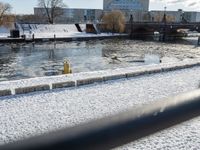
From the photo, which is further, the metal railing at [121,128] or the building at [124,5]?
the building at [124,5]

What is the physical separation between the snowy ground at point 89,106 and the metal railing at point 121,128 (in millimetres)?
4019

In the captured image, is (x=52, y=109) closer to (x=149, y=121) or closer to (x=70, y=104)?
(x=70, y=104)

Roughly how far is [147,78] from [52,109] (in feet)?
18.1

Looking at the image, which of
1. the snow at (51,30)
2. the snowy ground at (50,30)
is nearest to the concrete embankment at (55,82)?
the snowy ground at (50,30)

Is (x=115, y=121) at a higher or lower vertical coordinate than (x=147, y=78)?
higher

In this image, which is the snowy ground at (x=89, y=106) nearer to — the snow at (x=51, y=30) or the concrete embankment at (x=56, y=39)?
the concrete embankment at (x=56, y=39)

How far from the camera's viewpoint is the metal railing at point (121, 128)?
2.29 feet

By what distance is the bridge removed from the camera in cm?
6868

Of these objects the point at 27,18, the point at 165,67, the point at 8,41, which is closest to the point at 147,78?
the point at 165,67

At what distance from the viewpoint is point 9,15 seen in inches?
2395

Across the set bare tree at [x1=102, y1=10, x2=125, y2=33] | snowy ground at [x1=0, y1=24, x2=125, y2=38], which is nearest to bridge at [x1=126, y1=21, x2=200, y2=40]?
bare tree at [x1=102, y1=10, x2=125, y2=33]

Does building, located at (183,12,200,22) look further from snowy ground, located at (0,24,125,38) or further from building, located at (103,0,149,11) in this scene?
snowy ground, located at (0,24,125,38)

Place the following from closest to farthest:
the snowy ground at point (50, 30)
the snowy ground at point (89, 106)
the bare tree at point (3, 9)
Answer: the snowy ground at point (89, 106) → the snowy ground at point (50, 30) → the bare tree at point (3, 9)

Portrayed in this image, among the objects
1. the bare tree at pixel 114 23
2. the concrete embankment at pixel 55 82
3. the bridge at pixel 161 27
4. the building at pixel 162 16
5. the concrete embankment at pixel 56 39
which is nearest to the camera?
the concrete embankment at pixel 55 82
